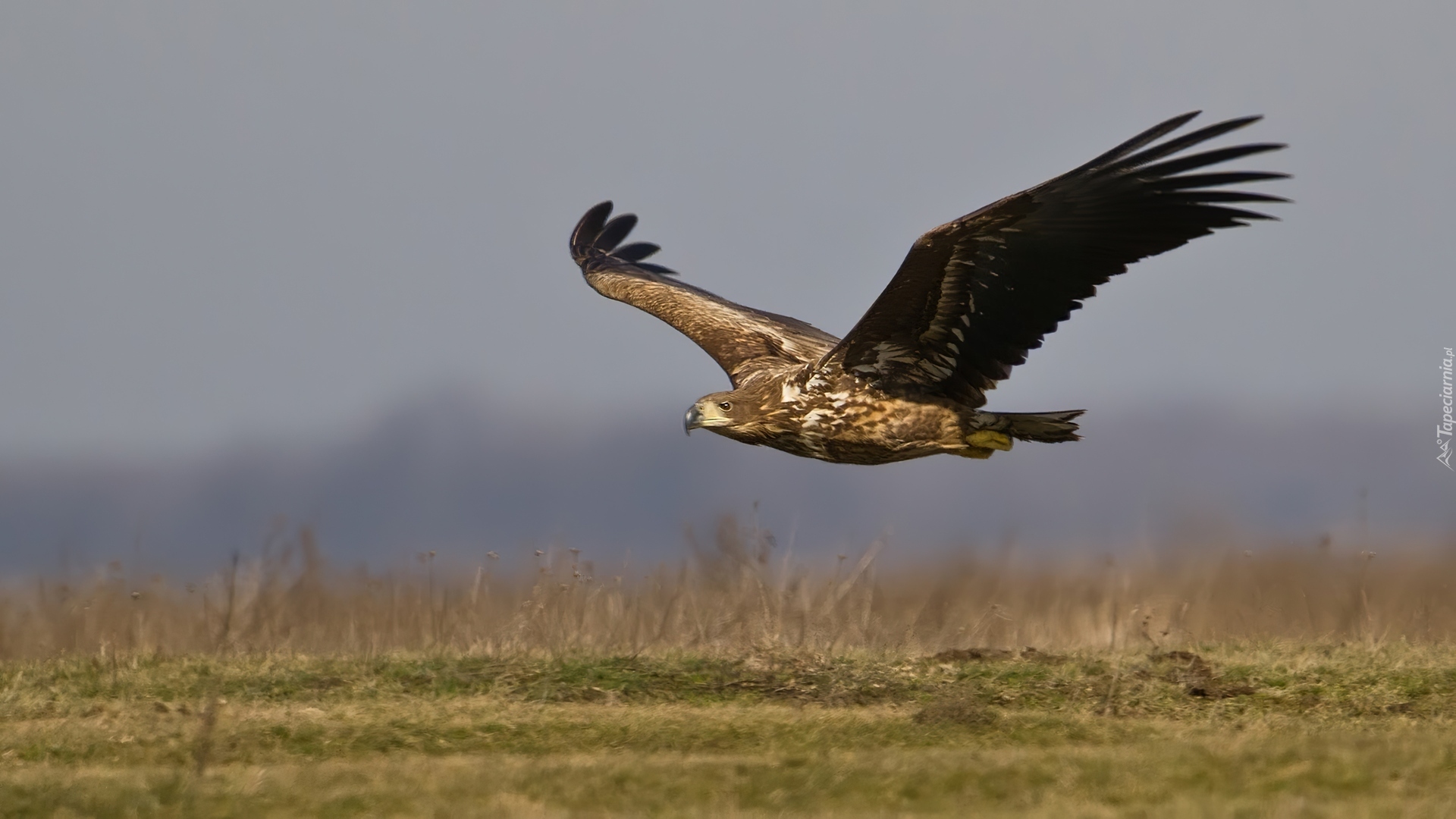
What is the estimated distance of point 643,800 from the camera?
7.20m

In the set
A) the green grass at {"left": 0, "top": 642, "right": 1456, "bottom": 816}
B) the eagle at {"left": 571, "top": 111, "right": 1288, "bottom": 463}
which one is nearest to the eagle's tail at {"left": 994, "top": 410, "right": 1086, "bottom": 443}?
the eagle at {"left": 571, "top": 111, "right": 1288, "bottom": 463}

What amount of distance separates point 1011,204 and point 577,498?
111 meters

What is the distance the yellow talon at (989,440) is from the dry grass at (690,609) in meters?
2.32

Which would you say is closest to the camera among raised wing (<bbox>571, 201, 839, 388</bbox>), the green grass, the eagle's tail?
the green grass

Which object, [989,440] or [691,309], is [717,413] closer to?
[989,440]

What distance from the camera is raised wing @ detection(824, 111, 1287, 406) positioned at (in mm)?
8898

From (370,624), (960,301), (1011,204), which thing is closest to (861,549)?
(370,624)

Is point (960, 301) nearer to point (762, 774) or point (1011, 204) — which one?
point (1011, 204)

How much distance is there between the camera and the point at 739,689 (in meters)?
10.7

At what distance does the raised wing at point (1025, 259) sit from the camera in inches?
350

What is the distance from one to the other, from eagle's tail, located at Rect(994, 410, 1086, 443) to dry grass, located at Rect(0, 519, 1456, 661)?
98.3 inches

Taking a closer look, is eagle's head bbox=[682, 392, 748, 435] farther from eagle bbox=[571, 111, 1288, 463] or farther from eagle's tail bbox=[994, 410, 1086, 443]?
eagle's tail bbox=[994, 410, 1086, 443]

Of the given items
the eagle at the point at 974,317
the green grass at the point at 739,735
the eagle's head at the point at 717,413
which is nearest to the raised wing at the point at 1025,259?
the eagle at the point at 974,317

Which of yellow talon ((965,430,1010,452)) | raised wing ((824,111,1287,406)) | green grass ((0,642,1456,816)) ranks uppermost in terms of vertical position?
raised wing ((824,111,1287,406))
